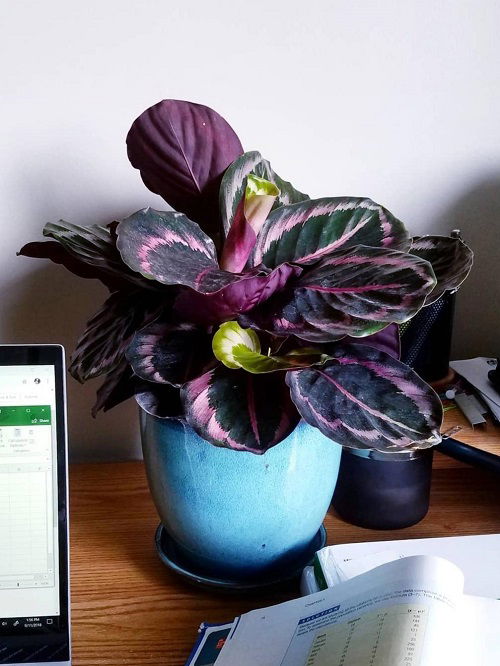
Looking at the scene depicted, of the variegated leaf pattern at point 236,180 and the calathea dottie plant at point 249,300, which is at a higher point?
the variegated leaf pattern at point 236,180

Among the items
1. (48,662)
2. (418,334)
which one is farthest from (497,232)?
(48,662)

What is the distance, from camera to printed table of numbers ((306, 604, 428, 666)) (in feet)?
1.71

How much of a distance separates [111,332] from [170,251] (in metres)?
0.10

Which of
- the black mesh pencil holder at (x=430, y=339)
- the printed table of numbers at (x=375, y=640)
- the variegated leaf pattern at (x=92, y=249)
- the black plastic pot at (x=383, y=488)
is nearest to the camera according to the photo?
the printed table of numbers at (x=375, y=640)

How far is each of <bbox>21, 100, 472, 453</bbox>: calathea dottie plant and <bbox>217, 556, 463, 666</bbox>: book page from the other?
0.11 m

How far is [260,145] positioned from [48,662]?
56 cm

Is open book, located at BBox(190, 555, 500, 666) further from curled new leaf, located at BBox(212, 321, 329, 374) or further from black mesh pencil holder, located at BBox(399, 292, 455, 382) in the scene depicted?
black mesh pencil holder, located at BBox(399, 292, 455, 382)

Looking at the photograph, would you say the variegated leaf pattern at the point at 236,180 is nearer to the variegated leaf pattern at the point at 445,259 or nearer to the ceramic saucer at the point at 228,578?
the variegated leaf pattern at the point at 445,259

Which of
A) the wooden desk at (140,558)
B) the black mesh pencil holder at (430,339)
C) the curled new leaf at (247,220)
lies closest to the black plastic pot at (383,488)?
the wooden desk at (140,558)

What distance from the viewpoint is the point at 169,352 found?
1.99 feet

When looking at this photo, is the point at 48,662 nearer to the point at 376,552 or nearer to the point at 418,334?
the point at 376,552

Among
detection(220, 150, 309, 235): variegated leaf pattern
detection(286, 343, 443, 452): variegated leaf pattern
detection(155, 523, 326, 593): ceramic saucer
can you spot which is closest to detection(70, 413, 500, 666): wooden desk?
detection(155, 523, 326, 593): ceramic saucer

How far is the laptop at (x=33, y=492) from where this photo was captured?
24.5 inches

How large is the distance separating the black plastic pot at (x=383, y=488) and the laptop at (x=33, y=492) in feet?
0.95
